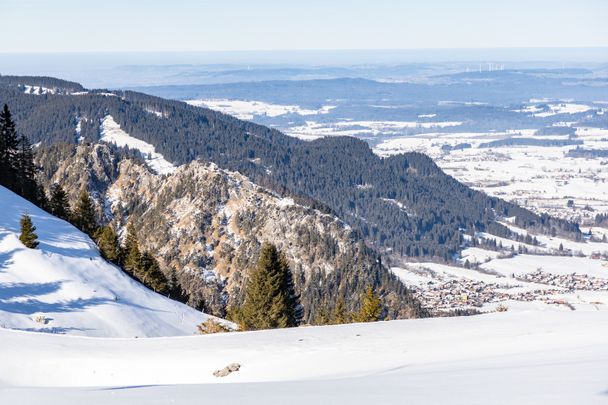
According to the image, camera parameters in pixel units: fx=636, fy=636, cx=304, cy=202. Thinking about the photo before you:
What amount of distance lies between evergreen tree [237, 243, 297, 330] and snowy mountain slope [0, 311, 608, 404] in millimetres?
20348

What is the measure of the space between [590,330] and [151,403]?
14408mm

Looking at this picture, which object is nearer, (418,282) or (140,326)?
(140,326)

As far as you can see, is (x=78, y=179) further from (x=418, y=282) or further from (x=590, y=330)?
(x=590, y=330)

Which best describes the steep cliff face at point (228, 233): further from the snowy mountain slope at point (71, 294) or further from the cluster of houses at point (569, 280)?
the cluster of houses at point (569, 280)

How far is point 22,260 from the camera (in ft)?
120

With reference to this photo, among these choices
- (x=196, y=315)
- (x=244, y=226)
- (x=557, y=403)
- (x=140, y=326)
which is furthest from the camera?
(x=244, y=226)

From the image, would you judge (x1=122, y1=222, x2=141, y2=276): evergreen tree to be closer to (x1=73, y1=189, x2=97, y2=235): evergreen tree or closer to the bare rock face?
(x1=73, y1=189, x2=97, y2=235): evergreen tree

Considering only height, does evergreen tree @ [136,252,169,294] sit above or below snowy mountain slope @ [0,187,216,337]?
below

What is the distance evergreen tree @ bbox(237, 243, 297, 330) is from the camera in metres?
43.6

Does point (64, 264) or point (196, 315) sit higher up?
point (64, 264)

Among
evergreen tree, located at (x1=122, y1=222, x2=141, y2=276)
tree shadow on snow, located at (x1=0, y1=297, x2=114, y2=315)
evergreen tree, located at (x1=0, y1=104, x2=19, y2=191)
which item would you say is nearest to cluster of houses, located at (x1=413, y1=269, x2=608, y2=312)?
evergreen tree, located at (x1=122, y1=222, x2=141, y2=276)

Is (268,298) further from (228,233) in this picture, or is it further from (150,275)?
(228,233)

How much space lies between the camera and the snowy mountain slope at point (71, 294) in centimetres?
3177

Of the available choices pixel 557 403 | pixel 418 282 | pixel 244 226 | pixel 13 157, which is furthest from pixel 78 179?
pixel 557 403
